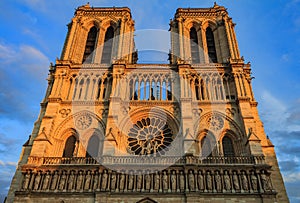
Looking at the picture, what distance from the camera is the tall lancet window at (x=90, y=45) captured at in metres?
25.7

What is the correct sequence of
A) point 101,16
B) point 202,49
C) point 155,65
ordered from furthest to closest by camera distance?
point 101,16 → point 202,49 → point 155,65

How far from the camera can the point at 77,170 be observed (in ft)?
55.6

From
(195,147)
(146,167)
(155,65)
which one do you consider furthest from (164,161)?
(155,65)

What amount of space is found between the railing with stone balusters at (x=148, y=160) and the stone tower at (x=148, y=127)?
0.07 m

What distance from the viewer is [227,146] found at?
19.9 meters

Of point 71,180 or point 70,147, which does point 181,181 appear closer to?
point 71,180

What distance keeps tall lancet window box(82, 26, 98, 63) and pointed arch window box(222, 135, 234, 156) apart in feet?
48.4

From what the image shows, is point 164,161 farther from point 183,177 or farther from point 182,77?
point 182,77

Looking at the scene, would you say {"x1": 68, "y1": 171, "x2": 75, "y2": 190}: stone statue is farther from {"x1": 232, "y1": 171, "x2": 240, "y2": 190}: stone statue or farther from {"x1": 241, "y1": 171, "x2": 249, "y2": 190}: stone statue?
{"x1": 241, "y1": 171, "x2": 249, "y2": 190}: stone statue

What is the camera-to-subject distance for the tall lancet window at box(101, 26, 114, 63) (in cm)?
2588

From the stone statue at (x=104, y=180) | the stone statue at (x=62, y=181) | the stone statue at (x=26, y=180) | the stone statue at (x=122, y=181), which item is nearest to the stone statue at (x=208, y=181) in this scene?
the stone statue at (x=122, y=181)

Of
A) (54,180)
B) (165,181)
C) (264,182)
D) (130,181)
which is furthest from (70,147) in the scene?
(264,182)

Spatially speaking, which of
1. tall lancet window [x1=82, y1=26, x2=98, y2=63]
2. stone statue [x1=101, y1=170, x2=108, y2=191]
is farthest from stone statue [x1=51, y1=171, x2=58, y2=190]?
tall lancet window [x1=82, y1=26, x2=98, y2=63]

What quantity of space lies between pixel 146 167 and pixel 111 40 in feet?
50.9
